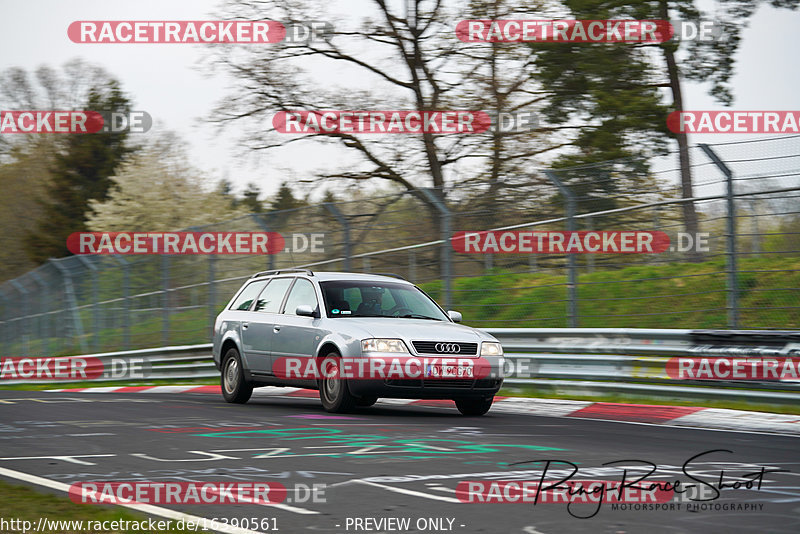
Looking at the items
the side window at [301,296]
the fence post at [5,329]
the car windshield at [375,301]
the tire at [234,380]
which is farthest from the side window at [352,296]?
the fence post at [5,329]

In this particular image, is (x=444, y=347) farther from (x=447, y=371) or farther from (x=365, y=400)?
(x=365, y=400)

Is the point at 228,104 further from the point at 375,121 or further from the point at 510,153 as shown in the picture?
the point at 510,153

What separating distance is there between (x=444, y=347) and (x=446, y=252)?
4.75 metres

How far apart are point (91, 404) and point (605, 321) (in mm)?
7211

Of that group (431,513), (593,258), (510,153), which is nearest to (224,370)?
(593,258)

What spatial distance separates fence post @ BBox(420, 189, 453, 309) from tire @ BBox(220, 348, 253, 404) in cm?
337

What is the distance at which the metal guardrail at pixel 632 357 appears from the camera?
11.7m

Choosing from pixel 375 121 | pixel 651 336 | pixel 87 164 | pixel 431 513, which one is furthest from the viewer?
pixel 87 164

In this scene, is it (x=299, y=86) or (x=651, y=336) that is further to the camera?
(x=299, y=86)

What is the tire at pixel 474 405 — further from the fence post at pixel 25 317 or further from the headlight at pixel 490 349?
the fence post at pixel 25 317

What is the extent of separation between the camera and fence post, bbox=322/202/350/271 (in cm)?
1791

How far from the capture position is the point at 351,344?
38.3ft

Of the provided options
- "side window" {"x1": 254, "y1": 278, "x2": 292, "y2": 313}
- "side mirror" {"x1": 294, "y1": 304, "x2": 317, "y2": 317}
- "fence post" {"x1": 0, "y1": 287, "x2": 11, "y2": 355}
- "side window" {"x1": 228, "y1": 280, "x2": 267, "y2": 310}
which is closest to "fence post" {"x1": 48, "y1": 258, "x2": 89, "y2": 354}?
"fence post" {"x1": 0, "y1": 287, "x2": 11, "y2": 355}

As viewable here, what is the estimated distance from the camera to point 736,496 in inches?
250
